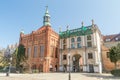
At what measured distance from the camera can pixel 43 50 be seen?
49.5 metres

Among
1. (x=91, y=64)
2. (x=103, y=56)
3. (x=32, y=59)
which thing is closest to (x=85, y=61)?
(x=91, y=64)

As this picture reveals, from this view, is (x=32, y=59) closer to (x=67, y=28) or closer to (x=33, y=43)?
(x=33, y=43)

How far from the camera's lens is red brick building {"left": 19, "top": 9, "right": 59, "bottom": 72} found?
4775cm

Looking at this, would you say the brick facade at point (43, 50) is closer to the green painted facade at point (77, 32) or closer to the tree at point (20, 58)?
the tree at point (20, 58)

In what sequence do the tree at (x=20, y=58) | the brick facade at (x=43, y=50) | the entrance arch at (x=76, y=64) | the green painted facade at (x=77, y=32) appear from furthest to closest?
the entrance arch at (x=76, y=64), the tree at (x=20, y=58), the brick facade at (x=43, y=50), the green painted facade at (x=77, y=32)

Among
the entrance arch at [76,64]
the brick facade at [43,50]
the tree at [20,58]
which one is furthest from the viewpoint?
the entrance arch at [76,64]

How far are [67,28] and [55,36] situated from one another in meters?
5.61

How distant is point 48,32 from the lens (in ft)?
163

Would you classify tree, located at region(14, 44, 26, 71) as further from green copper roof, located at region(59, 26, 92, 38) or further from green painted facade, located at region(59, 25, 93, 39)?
green copper roof, located at region(59, 26, 92, 38)

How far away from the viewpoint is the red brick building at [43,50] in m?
47.8

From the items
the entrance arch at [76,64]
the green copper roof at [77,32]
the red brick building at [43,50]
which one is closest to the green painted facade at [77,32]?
the green copper roof at [77,32]

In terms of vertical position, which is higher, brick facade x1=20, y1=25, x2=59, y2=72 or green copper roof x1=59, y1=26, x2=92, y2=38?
green copper roof x1=59, y1=26, x2=92, y2=38

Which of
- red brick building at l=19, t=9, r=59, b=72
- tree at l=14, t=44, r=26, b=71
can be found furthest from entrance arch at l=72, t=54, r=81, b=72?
tree at l=14, t=44, r=26, b=71

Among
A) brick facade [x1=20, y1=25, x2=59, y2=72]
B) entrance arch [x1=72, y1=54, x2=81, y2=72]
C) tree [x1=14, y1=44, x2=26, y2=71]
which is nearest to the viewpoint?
brick facade [x1=20, y1=25, x2=59, y2=72]
